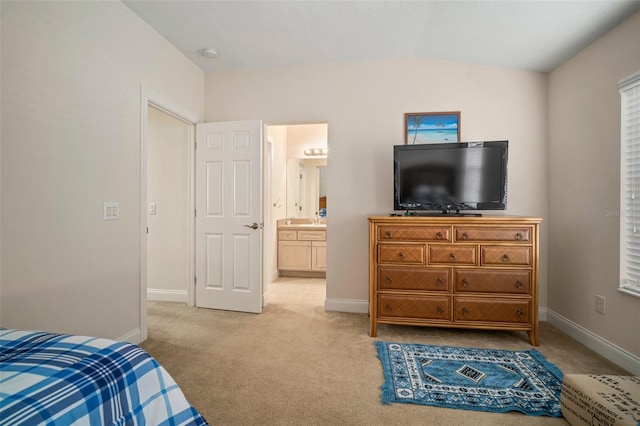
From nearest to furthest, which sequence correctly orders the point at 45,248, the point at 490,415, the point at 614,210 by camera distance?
the point at 490,415
the point at 45,248
the point at 614,210

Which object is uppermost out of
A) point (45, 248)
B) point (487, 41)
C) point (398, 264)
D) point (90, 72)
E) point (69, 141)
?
point (487, 41)

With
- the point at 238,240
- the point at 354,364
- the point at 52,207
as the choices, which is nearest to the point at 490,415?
the point at 354,364

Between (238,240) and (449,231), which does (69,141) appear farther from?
(449,231)

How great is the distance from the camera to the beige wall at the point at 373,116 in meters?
3.06

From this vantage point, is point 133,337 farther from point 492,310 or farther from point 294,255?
point 492,310

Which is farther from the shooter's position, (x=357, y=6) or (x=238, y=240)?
(x=238, y=240)

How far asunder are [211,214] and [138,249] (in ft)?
3.05

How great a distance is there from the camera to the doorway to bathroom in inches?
185

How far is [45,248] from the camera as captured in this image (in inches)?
71.2

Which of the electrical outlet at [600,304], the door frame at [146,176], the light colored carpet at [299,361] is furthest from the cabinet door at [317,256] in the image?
the electrical outlet at [600,304]

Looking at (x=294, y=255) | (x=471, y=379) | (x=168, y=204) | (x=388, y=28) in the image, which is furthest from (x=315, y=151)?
(x=471, y=379)

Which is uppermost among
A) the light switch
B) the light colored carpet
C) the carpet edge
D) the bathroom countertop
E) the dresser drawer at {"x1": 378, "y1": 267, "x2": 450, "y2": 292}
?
the light switch

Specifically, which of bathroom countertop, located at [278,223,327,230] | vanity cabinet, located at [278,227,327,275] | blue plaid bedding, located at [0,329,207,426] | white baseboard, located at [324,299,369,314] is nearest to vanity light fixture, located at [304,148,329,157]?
bathroom countertop, located at [278,223,327,230]

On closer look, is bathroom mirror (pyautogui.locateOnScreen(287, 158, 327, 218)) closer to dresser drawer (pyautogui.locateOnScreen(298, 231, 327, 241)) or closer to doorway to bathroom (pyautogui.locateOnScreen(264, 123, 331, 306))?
doorway to bathroom (pyautogui.locateOnScreen(264, 123, 331, 306))
